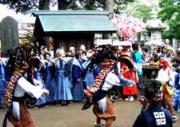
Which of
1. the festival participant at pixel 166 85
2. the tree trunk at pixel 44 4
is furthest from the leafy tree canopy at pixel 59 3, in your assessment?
the festival participant at pixel 166 85

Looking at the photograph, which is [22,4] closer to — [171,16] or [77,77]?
[171,16]

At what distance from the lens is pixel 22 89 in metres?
8.95

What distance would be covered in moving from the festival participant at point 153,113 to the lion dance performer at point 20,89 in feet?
11.5

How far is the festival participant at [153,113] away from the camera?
218 inches

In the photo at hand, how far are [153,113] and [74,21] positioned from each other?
11.9 meters

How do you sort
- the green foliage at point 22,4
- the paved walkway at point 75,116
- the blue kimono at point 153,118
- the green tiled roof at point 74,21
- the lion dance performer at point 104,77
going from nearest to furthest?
the blue kimono at point 153,118, the lion dance performer at point 104,77, the paved walkway at point 75,116, the green tiled roof at point 74,21, the green foliage at point 22,4

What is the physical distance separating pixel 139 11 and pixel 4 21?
29.3m

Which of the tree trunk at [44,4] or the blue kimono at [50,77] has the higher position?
the tree trunk at [44,4]

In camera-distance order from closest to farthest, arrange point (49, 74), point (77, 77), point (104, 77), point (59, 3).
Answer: point (104, 77), point (49, 74), point (77, 77), point (59, 3)

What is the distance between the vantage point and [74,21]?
1730 centimetres

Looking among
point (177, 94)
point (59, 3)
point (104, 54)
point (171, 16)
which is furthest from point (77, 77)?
point (171, 16)

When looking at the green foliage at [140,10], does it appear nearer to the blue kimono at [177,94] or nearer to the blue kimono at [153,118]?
the blue kimono at [177,94]

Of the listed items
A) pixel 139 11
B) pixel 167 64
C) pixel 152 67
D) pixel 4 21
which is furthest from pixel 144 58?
pixel 139 11

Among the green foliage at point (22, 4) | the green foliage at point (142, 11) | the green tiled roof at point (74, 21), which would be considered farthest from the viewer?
the green foliage at point (142, 11)
